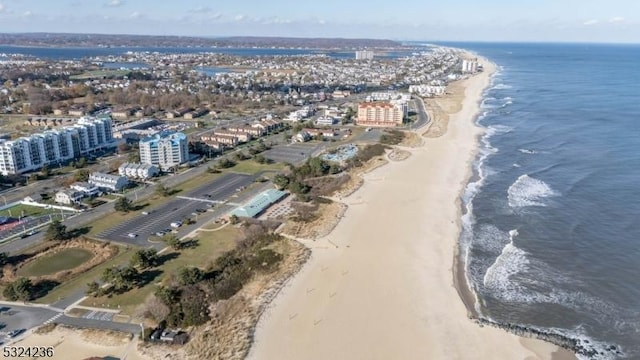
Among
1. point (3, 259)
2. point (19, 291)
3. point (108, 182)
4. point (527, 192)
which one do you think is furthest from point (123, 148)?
point (527, 192)

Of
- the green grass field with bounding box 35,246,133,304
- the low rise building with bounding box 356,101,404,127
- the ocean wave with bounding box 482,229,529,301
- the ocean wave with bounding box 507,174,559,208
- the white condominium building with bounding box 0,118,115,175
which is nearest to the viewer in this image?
the green grass field with bounding box 35,246,133,304

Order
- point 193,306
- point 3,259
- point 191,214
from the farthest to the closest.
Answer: point 191,214 < point 3,259 < point 193,306

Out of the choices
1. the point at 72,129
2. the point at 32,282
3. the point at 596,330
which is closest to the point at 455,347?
the point at 596,330

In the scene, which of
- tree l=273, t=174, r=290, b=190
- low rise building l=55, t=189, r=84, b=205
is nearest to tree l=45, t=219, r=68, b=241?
low rise building l=55, t=189, r=84, b=205

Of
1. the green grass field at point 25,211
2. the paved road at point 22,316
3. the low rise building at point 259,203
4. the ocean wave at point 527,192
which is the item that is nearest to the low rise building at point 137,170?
the green grass field at point 25,211

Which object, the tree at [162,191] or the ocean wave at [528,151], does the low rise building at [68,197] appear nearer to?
the tree at [162,191]

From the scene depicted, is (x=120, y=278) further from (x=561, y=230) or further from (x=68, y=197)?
(x=561, y=230)

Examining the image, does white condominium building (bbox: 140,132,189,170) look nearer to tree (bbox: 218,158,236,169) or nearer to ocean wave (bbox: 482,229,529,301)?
tree (bbox: 218,158,236,169)

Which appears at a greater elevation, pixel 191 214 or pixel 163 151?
pixel 163 151
